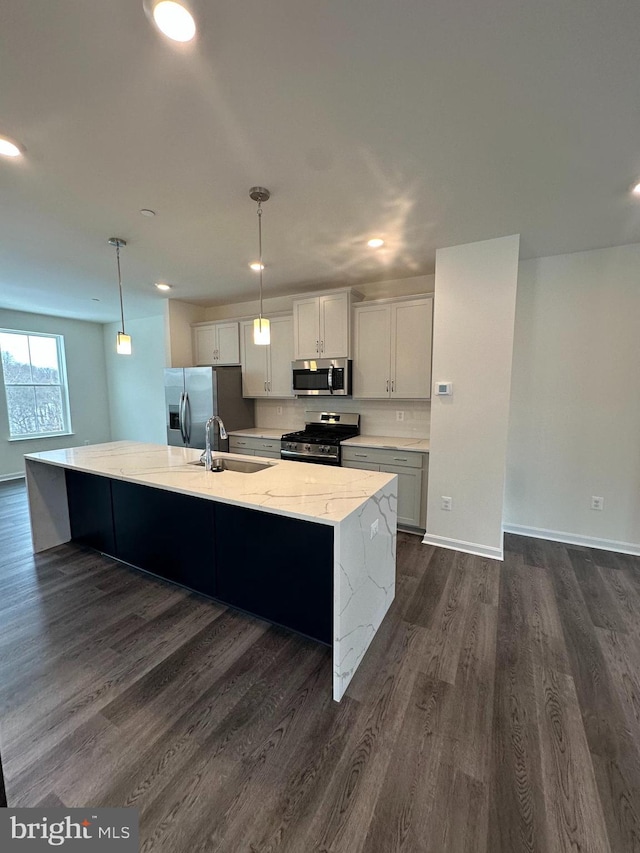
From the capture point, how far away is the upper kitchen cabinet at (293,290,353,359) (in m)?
3.90

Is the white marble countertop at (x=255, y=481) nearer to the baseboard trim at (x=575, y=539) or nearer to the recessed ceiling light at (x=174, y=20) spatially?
the recessed ceiling light at (x=174, y=20)

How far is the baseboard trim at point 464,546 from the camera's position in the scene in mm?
3043

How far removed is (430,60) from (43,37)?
1384 mm

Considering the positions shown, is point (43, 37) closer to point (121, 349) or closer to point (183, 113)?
point (183, 113)

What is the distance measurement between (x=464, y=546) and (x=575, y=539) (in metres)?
1.12

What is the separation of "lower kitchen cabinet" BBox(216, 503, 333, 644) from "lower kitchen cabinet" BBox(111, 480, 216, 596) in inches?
4.6

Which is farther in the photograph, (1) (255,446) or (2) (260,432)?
(2) (260,432)

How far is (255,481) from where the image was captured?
7.24 feet

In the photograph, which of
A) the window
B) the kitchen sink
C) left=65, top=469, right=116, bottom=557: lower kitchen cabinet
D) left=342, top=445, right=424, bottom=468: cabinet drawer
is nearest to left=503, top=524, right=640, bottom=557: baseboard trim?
left=342, top=445, right=424, bottom=468: cabinet drawer

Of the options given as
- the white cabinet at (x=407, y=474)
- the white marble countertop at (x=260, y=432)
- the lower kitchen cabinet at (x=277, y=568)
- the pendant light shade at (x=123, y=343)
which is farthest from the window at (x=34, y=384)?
the white cabinet at (x=407, y=474)

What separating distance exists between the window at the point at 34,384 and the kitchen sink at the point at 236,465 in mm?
4868

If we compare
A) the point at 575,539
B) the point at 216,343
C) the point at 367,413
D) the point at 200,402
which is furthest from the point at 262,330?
the point at 575,539

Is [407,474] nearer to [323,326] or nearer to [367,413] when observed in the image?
[367,413]

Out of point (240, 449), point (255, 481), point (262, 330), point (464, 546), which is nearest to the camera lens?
point (255, 481)
